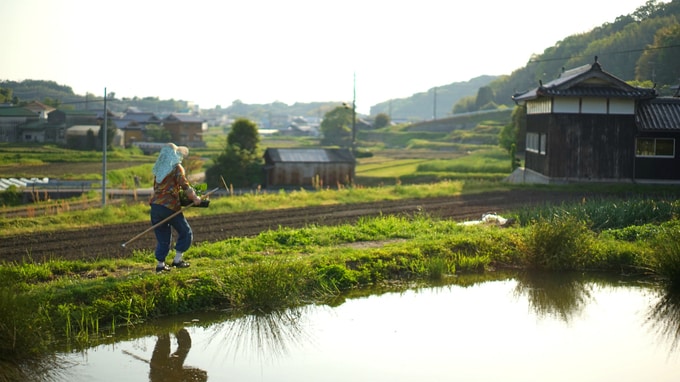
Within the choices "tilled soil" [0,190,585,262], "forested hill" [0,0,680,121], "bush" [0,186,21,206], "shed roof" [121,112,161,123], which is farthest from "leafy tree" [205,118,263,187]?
"shed roof" [121,112,161,123]

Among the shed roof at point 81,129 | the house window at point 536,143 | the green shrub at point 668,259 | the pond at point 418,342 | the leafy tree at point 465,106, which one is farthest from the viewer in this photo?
the leafy tree at point 465,106

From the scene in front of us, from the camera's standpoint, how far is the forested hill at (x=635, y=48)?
37438 mm

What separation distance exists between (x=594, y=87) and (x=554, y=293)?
53.9 ft

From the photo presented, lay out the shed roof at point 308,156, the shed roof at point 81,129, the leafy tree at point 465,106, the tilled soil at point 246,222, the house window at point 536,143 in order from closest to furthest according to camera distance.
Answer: the tilled soil at point 246,222 < the house window at point 536,143 < the shed roof at point 81,129 < the shed roof at point 308,156 < the leafy tree at point 465,106

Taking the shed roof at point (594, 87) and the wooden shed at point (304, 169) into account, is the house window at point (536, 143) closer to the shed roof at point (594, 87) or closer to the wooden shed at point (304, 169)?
the shed roof at point (594, 87)

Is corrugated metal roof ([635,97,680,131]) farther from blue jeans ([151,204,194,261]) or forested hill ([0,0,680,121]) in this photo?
blue jeans ([151,204,194,261])

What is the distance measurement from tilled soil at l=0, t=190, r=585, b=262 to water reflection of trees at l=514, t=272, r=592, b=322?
5827 millimetres

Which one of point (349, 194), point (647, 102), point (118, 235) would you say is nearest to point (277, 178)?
point (349, 194)

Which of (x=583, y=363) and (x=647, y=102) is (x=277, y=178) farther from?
(x=583, y=363)

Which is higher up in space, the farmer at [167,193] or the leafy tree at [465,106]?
the leafy tree at [465,106]

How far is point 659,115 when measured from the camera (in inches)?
992

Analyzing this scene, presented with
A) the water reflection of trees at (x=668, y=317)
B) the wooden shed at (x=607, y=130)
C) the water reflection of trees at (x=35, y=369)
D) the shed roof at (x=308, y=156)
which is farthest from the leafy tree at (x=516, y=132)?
the water reflection of trees at (x=35, y=369)

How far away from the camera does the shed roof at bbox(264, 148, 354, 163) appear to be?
4041 centimetres

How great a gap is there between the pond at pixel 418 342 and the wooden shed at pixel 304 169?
97.3 feet
